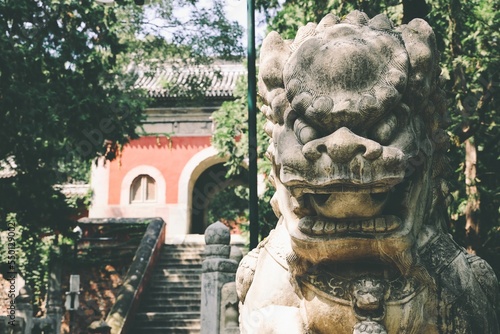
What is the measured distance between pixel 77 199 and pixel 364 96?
2096cm

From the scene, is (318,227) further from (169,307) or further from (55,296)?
(55,296)

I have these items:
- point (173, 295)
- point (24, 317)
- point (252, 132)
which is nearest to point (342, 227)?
point (252, 132)

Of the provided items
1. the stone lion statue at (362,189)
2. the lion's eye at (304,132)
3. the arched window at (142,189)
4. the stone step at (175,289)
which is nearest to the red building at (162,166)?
the arched window at (142,189)

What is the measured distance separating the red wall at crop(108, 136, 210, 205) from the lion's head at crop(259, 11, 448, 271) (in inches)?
809

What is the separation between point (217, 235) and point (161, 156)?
16.1m

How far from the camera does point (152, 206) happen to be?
22.9m

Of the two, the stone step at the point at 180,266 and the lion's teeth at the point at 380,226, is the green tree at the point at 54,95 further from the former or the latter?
the lion's teeth at the point at 380,226

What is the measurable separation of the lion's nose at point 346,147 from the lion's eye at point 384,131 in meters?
0.11

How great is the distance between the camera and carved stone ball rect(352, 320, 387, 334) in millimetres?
2699

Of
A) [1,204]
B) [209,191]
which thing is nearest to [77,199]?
[209,191]

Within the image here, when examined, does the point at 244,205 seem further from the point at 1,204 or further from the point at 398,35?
the point at 398,35

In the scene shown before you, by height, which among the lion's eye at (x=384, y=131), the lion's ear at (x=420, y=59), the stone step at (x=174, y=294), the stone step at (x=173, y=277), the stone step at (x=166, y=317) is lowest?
the stone step at (x=166, y=317)

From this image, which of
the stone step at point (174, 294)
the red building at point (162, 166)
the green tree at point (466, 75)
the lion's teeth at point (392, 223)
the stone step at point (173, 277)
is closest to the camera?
the lion's teeth at point (392, 223)

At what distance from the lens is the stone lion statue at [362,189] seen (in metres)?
2.64
